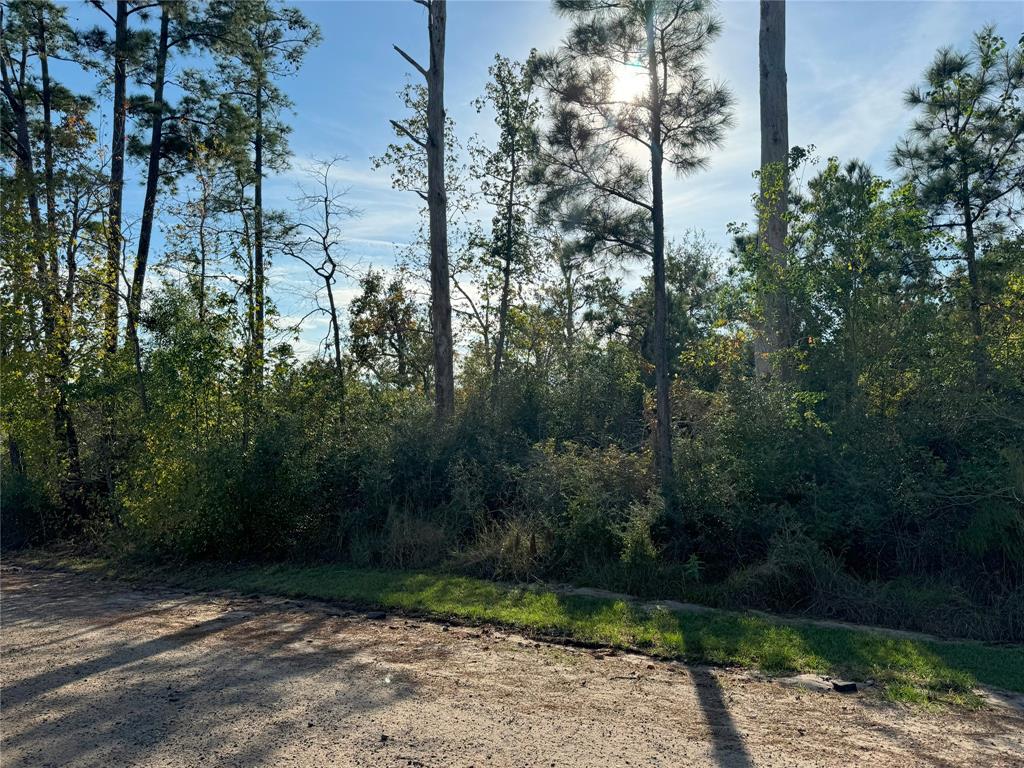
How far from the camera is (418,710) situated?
5.91 meters

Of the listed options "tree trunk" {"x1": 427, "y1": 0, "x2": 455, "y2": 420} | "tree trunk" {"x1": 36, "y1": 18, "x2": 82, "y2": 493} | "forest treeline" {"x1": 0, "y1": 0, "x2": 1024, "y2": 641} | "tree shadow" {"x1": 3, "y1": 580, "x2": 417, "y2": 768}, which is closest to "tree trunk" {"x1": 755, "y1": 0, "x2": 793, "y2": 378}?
"forest treeline" {"x1": 0, "y1": 0, "x2": 1024, "y2": 641}

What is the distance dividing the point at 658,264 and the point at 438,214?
265 inches

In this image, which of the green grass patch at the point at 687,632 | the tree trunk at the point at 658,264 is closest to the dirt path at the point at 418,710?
the green grass patch at the point at 687,632

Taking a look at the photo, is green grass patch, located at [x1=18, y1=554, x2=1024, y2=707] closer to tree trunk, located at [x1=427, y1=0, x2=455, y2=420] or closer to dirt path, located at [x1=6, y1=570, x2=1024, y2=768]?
dirt path, located at [x1=6, y1=570, x2=1024, y2=768]

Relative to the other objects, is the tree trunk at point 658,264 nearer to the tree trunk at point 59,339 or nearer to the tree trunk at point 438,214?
the tree trunk at point 438,214

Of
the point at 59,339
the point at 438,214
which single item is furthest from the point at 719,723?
the point at 59,339

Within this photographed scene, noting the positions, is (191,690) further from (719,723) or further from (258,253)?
(258,253)

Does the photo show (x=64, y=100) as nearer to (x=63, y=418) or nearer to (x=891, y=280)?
(x=63, y=418)

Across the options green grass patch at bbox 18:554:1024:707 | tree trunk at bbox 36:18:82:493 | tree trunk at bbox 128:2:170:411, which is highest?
tree trunk at bbox 128:2:170:411

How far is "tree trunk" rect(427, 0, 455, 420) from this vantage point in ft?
57.3

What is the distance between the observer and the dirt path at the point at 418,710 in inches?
200

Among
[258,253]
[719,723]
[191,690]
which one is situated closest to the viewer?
[719,723]

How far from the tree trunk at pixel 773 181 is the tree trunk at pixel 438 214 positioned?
22.5 feet

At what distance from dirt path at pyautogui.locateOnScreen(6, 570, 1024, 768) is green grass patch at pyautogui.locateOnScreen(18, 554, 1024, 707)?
443 millimetres
